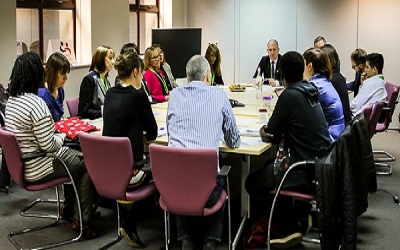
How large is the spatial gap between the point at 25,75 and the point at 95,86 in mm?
1293

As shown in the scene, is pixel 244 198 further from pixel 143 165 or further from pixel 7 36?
pixel 7 36

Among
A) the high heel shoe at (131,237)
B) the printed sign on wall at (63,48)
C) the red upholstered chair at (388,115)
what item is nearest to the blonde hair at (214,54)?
the printed sign on wall at (63,48)

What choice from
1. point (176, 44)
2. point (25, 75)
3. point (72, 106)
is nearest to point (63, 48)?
point (176, 44)

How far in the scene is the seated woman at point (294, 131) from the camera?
340cm

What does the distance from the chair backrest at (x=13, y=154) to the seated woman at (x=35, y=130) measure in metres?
0.05

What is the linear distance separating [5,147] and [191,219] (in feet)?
4.36

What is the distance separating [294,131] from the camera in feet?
11.3

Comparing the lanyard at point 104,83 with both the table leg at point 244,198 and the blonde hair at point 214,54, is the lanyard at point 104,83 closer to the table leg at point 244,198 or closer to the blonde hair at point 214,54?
the table leg at point 244,198

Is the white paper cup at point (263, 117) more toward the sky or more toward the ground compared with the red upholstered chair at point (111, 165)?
more toward the sky

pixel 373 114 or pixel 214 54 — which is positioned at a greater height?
pixel 214 54

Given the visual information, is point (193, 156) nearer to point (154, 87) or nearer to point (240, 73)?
point (154, 87)

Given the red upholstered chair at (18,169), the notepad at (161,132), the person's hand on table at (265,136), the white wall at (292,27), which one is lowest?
the red upholstered chair at (18,169)

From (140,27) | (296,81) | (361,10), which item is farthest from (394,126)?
(296,81)

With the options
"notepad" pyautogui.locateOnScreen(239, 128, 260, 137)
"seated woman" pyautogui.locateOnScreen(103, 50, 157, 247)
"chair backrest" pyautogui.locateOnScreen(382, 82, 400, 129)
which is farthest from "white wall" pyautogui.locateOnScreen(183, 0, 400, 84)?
"seated woman" pyautogui.locateOnScreen(103, 50, 157, 247)
